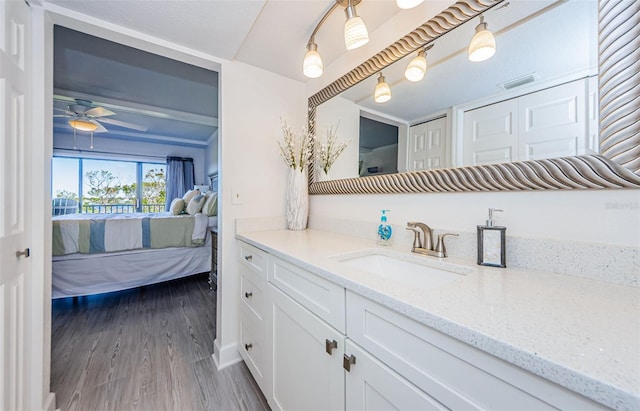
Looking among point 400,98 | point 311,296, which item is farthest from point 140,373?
point 400,98

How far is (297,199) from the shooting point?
1.86m

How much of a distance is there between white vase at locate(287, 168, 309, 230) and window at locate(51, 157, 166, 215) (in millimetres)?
5400

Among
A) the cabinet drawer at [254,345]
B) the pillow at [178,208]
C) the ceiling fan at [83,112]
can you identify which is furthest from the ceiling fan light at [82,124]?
the cabinet drawer at [254,345]

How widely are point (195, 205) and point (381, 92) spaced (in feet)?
9.95

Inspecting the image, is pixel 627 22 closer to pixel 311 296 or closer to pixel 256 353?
pixel 311 296

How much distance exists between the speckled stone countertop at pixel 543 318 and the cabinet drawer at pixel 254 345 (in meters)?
0.73

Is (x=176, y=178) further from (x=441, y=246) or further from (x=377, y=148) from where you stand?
(x=441, y=246)

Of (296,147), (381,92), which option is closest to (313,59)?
(381,92)

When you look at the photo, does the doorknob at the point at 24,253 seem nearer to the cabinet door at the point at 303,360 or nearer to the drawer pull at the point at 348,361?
the cabinet door at the point at 303,360

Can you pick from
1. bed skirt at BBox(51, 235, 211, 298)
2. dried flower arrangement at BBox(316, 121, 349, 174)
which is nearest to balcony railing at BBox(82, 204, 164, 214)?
bed skirt at BBox(51, 235, 211, 298)

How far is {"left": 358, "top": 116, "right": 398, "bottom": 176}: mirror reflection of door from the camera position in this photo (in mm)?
1381

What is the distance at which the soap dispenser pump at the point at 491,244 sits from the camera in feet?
2.94

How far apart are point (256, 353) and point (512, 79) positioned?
176 centimetres

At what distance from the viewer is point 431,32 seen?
115 centimetres
